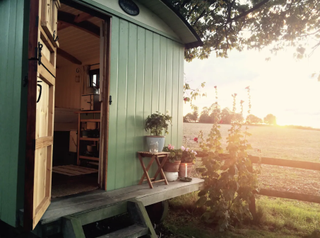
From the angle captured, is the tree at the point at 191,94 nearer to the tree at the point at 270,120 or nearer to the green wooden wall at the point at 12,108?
the tree at the point at 270,120

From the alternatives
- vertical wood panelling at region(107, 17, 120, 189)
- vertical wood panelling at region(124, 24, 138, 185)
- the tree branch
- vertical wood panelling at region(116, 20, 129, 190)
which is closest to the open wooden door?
vertical wood panelling at region(107, 17, 120, 189)

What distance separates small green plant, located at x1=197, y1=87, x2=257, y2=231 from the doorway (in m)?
2.33

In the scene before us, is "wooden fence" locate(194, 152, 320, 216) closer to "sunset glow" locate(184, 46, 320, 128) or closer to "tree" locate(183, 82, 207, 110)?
"sunset glow" locate(184, 46, 320, 128)

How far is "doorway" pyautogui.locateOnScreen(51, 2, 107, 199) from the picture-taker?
5.21 meters

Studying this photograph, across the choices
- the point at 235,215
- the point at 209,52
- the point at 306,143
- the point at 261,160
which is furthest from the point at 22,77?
the point at 306,143

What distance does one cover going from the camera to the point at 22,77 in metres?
2.58

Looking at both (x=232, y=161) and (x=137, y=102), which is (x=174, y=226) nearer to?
(x=232, y=161)

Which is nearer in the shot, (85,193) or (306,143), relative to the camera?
(85,193)

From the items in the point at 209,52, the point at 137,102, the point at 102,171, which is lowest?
the point at 102,171

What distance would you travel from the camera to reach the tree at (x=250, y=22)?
651cm

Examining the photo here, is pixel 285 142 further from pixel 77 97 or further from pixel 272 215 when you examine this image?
pixel 77 97

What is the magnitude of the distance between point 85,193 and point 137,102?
1.53 m

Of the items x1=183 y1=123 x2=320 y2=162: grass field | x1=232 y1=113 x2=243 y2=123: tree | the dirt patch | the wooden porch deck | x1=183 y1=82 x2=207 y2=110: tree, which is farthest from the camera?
x1=183 y1=123 x2=320 y2=162: grass field

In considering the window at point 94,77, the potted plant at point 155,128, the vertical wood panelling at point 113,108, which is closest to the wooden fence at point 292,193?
the potted plant at point 155,128
